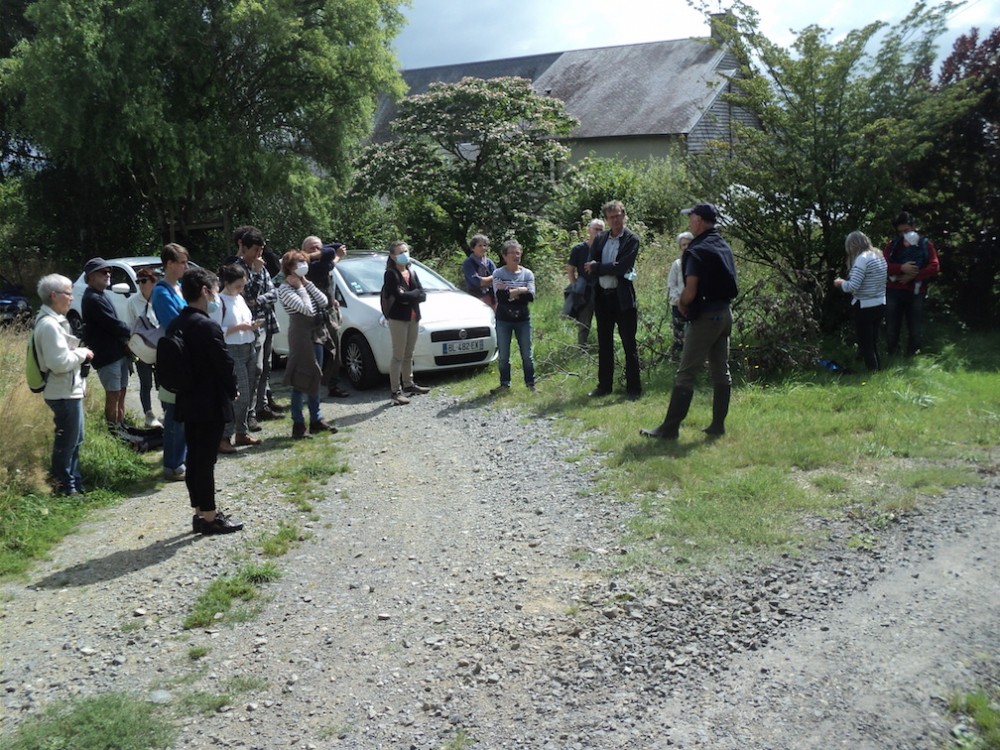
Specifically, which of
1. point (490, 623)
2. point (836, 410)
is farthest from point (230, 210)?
point (490, 623)

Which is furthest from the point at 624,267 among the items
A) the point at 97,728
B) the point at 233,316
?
the point at 97,728

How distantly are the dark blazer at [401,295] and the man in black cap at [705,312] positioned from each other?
11.6 feet

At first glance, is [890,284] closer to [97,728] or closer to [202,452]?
[202,452]

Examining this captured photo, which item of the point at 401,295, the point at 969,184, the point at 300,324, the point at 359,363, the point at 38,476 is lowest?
the point at 38,476

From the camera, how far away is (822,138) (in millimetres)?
10523

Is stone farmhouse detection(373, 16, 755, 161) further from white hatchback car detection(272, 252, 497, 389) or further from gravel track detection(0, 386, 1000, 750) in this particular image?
gravel track detection(0, 386, 1000, 750)

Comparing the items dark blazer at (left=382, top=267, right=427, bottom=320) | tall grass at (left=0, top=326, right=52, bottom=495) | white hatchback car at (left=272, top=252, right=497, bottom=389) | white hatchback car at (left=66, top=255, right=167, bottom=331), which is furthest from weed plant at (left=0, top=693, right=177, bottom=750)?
white hatchback car at (left=66, top=255, right=167, bottom=331)

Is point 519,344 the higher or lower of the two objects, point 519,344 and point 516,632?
the higher

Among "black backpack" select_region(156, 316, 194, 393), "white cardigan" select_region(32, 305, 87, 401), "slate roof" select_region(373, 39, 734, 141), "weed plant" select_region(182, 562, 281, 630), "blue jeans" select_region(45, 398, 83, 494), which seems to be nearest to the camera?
"weed plant" select_region(182, 562, 281, 630)

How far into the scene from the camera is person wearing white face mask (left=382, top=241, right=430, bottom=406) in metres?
10.1

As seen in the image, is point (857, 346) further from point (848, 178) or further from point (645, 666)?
point (645, 666)

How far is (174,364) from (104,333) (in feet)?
8.97

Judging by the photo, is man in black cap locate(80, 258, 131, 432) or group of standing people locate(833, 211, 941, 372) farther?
group of standing people locate(833, 211, 941, 372)

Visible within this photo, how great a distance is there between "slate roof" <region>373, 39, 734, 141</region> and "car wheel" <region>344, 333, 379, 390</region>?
22.6 meters
